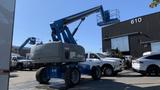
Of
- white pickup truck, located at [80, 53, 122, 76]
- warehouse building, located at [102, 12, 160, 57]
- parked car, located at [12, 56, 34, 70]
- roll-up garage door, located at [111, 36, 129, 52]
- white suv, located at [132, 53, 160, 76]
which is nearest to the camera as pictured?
white suv, located at [132, 53, 160, 76]

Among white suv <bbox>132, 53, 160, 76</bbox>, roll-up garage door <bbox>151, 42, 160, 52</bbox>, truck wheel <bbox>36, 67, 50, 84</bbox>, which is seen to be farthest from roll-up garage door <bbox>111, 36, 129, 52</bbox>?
truck wheel <bbox>36, 67, 50, 84</bbox>

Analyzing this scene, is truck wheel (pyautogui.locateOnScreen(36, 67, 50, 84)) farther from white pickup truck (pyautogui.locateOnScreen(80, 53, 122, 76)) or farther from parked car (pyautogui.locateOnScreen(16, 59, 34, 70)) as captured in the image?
parked car (pyautogui.locateOnScreen(16, 59, 34, 70))

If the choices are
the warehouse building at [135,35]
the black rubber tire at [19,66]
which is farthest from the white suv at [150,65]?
the black rubber tire at [19,66]

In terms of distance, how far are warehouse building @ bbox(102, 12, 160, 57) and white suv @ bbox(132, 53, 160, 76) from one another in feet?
57.5

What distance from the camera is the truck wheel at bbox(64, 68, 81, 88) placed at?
18673 mm

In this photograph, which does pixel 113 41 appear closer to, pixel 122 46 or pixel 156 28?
pixel 122 46

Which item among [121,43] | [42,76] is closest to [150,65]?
[42,76]

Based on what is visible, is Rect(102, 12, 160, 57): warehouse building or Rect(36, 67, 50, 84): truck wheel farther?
Rect(102, 12, 160, 57): warehouse building

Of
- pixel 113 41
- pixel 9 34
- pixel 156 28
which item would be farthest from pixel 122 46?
pixel 9 34

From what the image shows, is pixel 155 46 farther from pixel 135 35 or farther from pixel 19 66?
pixel 19 66

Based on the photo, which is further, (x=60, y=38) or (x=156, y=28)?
(x=156, y=28)

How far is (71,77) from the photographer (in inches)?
758

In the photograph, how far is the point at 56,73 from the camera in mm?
Answer: 19672

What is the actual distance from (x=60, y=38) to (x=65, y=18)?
76.8 inches
